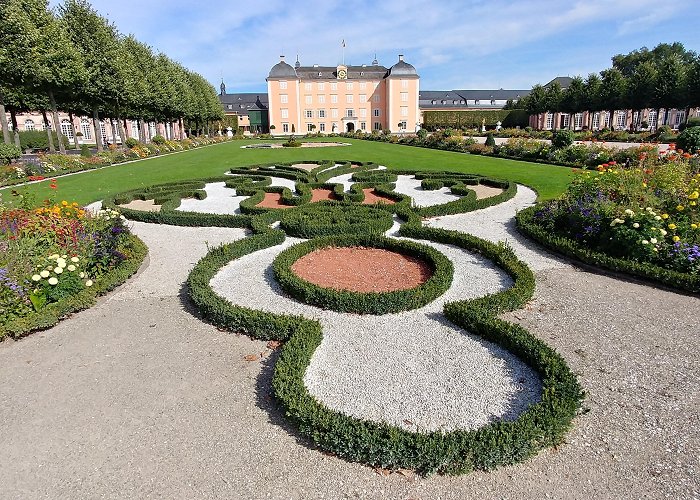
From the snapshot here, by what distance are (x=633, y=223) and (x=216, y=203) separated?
31.0 ft

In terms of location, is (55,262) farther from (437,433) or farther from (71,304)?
(437,433)

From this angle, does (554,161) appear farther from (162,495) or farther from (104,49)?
(104,49)

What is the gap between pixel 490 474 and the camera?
9.46ft

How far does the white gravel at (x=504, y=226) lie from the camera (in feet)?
23.2

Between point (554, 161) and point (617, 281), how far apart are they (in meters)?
14.6

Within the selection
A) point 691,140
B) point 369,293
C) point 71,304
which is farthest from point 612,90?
point 71,304

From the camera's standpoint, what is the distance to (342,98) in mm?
68250

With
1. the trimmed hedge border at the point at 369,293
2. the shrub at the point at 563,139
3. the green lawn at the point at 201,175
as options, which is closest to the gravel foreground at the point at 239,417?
the trimmed hedge border at the point at 369,293

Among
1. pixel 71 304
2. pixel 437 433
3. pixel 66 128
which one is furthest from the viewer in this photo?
pixel 66 128

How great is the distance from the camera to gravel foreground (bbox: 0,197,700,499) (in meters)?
2.82

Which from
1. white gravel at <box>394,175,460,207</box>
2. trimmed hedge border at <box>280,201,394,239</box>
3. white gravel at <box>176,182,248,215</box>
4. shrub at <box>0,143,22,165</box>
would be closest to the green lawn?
shrub at <box>0,143,22,165</box>

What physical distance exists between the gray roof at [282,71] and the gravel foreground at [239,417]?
65.8m

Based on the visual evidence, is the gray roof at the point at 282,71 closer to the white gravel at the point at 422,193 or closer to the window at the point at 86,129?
the window at the point at 86,129

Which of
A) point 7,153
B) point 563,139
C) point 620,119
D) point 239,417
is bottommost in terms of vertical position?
A: point 239,417
